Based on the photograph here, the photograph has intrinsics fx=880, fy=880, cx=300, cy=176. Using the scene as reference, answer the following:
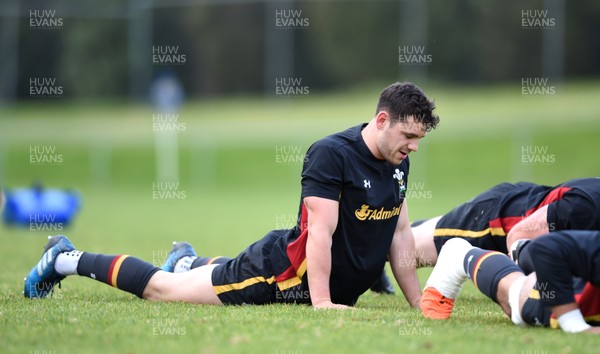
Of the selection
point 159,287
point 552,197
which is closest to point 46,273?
point 159,287

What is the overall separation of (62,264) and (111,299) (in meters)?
0.51

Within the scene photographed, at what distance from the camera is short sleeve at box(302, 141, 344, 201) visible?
20.9 feet

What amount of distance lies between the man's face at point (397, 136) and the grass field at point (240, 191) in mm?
1168

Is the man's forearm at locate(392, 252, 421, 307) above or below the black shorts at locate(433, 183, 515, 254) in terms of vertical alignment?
below

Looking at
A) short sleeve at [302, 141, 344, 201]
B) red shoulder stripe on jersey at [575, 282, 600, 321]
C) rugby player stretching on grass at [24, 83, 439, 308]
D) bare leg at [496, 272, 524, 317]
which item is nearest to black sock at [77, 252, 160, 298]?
rugby player stretching on grass at [24, 83, 439, 308]

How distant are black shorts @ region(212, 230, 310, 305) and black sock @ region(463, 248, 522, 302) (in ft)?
4.28

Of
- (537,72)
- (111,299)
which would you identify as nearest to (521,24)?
(537,72)

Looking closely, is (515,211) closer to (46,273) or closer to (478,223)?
(478,223)

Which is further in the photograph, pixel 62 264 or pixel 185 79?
pixel 185 79

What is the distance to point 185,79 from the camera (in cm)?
3784

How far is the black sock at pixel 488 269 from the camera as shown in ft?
19.5

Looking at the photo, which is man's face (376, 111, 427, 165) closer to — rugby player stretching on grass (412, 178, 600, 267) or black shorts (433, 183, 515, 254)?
rugby player stretching on grass (412, 178, 600, 267)

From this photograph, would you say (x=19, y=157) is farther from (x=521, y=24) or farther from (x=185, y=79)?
(x=521, y=24)

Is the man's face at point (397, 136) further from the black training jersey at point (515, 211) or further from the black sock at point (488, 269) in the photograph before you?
the black training jersey at point (515, 211)
